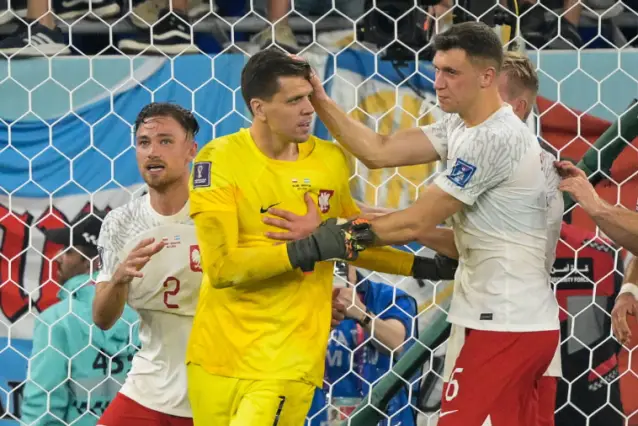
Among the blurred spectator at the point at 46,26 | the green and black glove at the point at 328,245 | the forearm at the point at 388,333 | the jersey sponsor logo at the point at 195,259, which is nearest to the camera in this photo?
the green and black glove at the point at 328,245


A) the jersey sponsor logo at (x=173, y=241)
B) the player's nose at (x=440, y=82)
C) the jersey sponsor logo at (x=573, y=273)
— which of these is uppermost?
the player's nose at (x=440, y=82)

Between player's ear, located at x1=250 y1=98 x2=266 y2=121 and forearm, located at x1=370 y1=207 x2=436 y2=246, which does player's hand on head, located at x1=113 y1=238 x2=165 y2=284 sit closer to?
player's ear, located at x1=250 y1=98 x2=266 y2=121

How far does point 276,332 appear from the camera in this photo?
2.21 m

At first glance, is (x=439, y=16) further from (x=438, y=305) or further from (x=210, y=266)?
(x=210, y=266)

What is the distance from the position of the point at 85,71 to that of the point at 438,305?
1.45 meters

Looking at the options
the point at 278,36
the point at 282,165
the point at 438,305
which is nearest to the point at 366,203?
the point at 438,305

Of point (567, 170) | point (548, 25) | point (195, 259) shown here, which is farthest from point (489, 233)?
point (548, 25)

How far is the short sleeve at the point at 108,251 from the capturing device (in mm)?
2703

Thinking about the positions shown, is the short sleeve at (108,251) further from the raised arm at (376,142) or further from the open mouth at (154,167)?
the raised arm at (376,142)

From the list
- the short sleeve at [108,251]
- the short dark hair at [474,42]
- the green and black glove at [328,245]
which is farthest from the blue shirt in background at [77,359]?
the short dark hair at [474,42]

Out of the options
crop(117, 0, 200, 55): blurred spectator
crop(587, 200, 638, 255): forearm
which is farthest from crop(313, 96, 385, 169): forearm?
crop(117, 0, 200, 55): blurred spectator

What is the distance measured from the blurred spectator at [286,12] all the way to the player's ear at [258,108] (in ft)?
3.32

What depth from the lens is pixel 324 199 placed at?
7.56ft

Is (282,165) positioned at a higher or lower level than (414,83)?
higher
